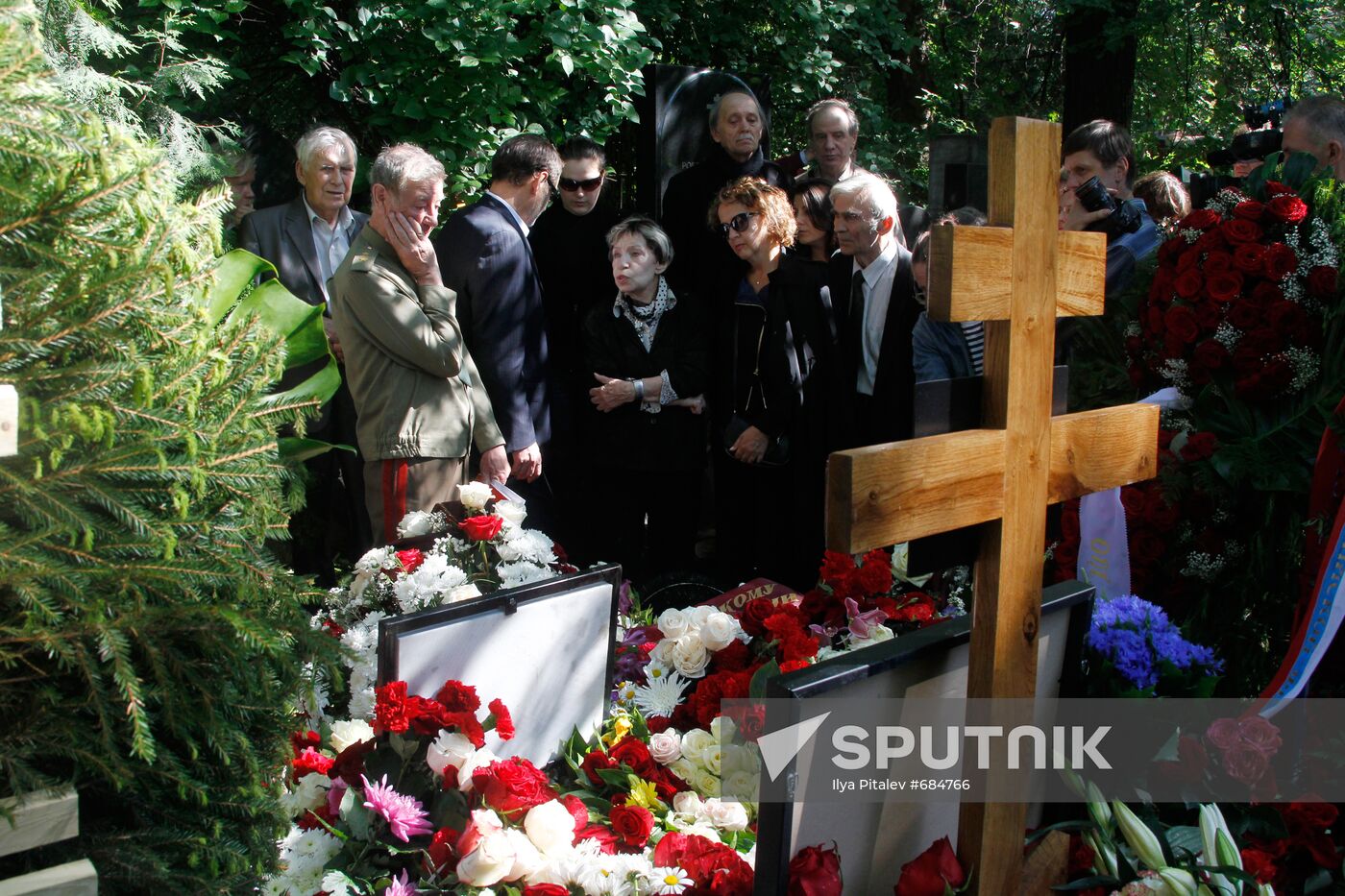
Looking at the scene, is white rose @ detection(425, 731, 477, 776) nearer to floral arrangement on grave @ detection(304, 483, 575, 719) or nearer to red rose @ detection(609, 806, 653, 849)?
red rose @ detection(609, 806, 653, 849)

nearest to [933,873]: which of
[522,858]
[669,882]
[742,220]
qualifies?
[669,882]

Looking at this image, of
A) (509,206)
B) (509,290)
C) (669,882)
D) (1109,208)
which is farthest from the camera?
(509,206)

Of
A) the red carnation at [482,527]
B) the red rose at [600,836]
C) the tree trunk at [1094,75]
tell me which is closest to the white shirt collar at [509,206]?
the red carnation at [482,527]

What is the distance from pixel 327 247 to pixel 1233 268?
3115 millimetres

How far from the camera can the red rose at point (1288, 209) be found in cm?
316

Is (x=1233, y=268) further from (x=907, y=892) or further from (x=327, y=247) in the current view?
(x=327, y=247)

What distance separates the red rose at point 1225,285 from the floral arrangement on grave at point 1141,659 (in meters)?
1.08

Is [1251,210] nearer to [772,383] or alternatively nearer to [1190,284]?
[1190,284]

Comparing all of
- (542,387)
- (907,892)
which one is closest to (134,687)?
(907,892)

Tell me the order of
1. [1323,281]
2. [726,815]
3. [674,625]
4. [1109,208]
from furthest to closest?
[1109,208] → [1323,281] → [674,625] → [726,815]

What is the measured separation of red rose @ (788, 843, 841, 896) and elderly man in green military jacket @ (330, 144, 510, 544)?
227cm

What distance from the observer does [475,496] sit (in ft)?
10.2

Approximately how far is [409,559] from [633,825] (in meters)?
1.04

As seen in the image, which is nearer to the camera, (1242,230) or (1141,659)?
(1141,659)
